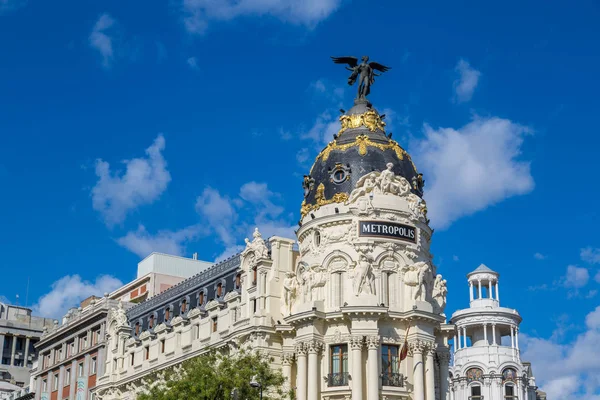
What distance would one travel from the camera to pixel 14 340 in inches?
6117

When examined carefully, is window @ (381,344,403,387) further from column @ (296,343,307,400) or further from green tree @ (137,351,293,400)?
green tree @ (137,351,293,400)

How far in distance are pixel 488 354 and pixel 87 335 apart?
142 ft

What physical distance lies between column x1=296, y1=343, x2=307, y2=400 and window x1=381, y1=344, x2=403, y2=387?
5.78m

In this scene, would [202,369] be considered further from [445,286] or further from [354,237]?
[445,286]

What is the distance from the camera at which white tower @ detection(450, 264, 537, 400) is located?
107562mm

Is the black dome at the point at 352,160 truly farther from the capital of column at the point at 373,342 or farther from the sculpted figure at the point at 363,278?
the capital of column at the point at 373,342

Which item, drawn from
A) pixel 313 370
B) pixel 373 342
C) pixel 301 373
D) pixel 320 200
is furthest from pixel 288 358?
pixel 320 200

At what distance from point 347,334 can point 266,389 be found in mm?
8443

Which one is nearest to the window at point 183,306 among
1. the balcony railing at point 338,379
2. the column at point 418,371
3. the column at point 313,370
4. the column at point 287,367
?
the column at point 287,367

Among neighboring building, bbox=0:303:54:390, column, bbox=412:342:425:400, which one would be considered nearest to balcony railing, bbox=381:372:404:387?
column, bbox=412:342:425:400

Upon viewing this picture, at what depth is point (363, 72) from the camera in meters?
82.5

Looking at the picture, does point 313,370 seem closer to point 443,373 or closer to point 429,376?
point 429,376

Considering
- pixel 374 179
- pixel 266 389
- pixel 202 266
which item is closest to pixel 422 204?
pixel 374 179

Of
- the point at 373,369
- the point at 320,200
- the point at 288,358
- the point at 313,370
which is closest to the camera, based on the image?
the point at 373,369
